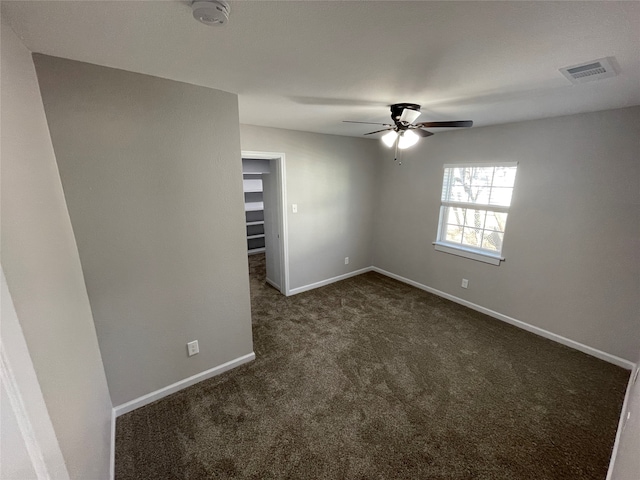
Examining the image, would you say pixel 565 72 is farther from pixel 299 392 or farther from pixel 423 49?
pixel 299 392

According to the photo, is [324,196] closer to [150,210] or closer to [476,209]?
[476,209]

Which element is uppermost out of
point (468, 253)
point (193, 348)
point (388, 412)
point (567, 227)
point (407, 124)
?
point (407, 124)

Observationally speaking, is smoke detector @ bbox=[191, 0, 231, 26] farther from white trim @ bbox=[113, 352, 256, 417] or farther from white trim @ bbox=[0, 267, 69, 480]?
white trim @ bbox=[113, 352, 256, 417]

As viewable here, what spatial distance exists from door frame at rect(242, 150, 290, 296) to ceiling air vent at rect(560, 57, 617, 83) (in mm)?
2644

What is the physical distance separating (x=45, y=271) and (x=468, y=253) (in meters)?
3.85

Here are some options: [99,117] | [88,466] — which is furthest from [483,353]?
[99,117]

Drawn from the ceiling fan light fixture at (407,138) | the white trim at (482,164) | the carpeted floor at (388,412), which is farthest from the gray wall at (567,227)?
the ceiling fan light fixture at (407,138)

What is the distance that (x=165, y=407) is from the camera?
1990mm

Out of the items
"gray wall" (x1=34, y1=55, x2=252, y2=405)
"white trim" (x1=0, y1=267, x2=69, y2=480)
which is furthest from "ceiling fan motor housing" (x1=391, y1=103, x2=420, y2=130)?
"white trim" (x1=0, y1=267, x2=69, y2=480)

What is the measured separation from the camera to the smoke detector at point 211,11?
2.99 feet

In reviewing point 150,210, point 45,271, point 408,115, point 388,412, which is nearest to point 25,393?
point 45,271

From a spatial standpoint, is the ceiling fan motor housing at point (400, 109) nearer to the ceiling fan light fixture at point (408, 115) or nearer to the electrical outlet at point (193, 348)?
the ceiling fan light fixture at point (408, 115)

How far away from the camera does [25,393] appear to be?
717 millimetres

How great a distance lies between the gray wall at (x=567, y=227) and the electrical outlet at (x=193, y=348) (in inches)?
127
